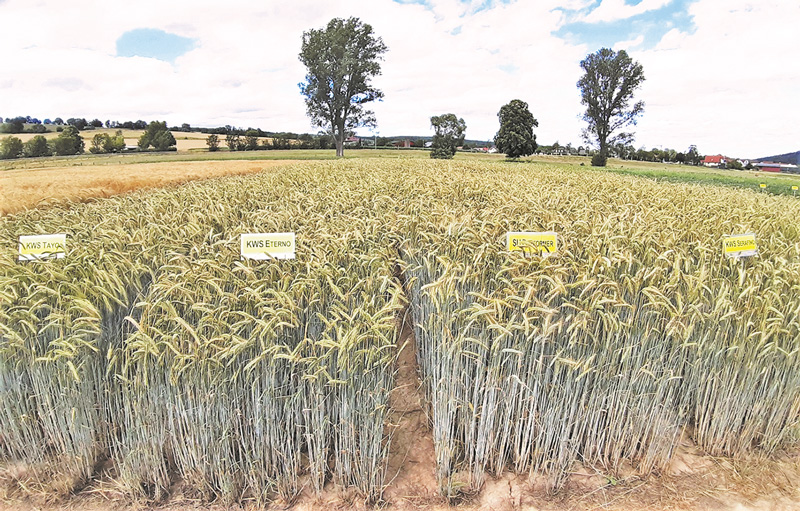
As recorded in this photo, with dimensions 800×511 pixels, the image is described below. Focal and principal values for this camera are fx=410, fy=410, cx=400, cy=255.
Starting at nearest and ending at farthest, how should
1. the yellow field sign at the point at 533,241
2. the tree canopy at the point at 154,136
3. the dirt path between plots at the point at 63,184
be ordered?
1. the yellow field sign at the point at 533,241
2. the dirt path between plots at the point at 63,184
3. the tree canopy at the point at 154,136

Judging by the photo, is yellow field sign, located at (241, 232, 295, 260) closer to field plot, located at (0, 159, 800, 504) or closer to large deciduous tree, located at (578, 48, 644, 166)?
field plot, located at (0, 159, 800, 504)

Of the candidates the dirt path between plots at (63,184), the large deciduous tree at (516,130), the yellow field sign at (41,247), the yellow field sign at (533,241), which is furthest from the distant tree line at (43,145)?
the large deciduous tree at (516,130)

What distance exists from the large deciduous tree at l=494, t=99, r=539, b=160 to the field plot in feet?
166

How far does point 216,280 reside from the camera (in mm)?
2510

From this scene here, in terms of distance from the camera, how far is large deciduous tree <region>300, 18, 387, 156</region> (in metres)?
40.2

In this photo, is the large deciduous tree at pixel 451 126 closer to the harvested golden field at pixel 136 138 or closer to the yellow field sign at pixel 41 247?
the harvested golden field at pixel 136 138

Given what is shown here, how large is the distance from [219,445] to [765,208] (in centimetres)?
765

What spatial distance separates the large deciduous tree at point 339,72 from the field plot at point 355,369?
4042 centimetres

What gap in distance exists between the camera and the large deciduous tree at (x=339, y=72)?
132ft

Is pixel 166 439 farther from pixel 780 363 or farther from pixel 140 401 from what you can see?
pixel 780 363

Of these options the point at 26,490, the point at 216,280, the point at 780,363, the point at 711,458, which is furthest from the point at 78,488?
the point at 780,363

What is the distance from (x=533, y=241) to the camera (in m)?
2.95

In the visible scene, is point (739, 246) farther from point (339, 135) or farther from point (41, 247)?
point (339, 135)

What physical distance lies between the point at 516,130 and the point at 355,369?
2109 inches
